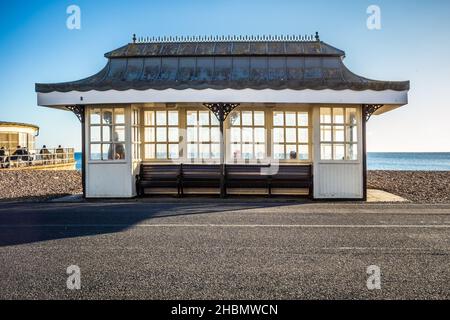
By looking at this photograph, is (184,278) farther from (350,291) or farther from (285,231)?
(285,231)

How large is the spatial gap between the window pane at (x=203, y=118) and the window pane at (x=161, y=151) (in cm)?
139

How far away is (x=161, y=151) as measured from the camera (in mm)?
15492

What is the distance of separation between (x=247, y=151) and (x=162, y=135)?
2.79 metres

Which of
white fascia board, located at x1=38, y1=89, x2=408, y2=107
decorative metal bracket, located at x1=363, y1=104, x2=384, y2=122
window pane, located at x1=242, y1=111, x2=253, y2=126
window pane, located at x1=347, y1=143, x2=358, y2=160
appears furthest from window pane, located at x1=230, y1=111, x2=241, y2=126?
decorative metal bracket, located at x1=363, y1=104, x2=384, y2=122

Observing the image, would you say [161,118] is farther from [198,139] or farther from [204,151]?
[204,151]

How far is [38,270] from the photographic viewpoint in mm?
5844

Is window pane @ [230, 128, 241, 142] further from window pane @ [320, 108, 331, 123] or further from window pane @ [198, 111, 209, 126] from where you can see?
window pane @ [320, 108, 331, 123]

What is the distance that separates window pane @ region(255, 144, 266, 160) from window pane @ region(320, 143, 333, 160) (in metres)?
2.21

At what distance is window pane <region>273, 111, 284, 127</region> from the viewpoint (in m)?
15.4

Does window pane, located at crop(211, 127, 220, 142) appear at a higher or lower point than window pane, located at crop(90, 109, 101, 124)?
lower

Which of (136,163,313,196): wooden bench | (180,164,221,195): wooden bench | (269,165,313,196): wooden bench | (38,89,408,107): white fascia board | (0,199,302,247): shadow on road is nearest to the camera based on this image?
(0,199,302,247): shadow on road

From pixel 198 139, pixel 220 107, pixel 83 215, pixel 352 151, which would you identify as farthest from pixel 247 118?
pixel 83 215

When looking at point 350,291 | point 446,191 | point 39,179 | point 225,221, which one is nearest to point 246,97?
point 225,221
